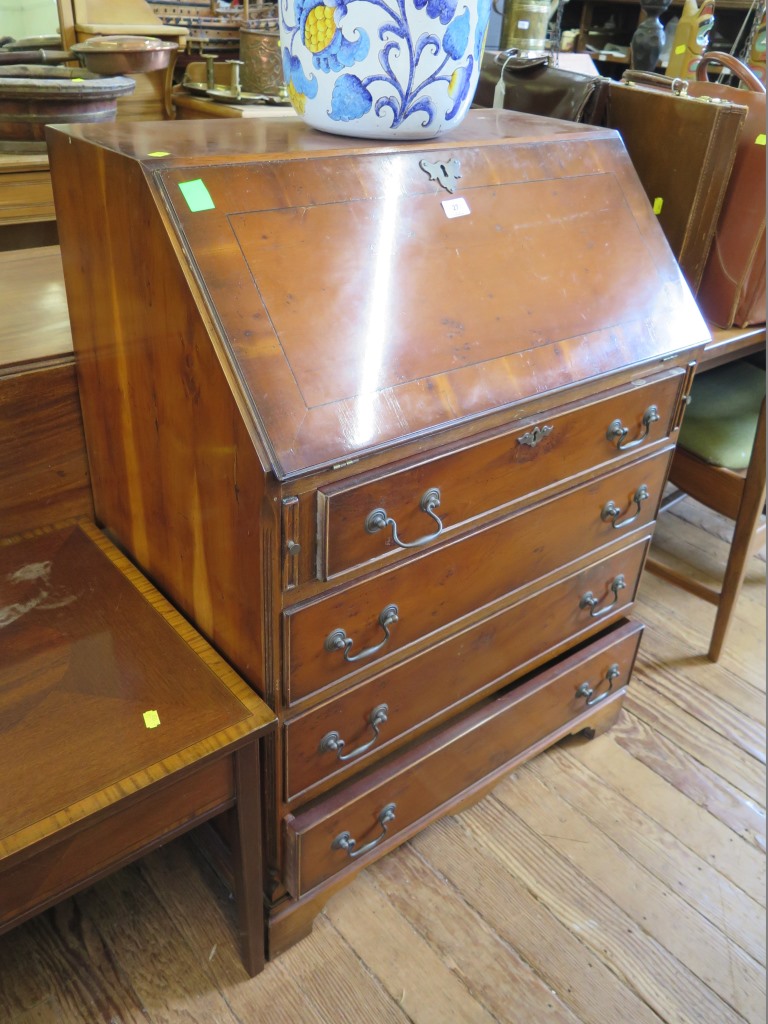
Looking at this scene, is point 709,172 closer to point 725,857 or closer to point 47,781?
point 725,857

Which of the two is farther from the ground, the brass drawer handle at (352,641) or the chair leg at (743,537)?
the brass drawer handle at (352,641)

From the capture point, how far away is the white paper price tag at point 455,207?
109 cm

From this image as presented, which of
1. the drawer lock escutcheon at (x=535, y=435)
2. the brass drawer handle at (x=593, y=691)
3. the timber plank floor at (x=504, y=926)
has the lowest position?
the timber plank floor at (x=504, y=926)

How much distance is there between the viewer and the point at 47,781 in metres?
0.88

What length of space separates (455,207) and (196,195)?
14.4 inches

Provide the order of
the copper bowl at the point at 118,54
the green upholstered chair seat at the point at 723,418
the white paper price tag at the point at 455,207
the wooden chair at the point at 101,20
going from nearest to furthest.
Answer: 1. the white paper price tag at the point at 455,207
2. the green upholstered chair seat at the point at 723,418
3. the copper bowl at the point at 118,54
4. the wooden chair at the point at 101,20

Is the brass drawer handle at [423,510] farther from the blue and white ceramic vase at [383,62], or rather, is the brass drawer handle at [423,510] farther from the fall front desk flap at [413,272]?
the blue and white ceramic vase at [383,62]

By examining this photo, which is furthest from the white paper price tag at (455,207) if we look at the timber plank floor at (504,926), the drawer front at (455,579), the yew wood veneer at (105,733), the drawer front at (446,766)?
the timber plank floor at (504,926)

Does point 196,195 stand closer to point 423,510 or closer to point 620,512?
point 423,510

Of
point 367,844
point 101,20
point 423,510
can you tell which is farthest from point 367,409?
point 101,20

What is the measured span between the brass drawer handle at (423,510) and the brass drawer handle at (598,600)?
50cm

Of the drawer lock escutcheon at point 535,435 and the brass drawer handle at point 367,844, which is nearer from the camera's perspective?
the drawer lock escutcheon at point 535,435

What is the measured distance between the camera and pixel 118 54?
2.36m

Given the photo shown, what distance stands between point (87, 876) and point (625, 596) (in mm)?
1046
